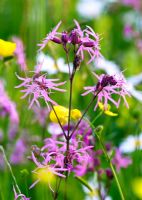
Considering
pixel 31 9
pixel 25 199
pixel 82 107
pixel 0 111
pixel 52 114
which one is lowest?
pixel 25 199

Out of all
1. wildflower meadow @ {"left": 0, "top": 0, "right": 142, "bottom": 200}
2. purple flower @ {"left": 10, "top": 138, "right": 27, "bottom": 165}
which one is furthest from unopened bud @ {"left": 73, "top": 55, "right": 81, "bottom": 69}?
purple flower @ {"left": 10, "top": 138, "right": 27, "bottom": 165}

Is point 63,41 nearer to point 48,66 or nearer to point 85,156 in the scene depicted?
point 85,156

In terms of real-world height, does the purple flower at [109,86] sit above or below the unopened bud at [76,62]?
below

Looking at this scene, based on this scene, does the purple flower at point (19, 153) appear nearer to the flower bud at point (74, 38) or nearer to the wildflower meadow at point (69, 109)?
the wildflower meadow at point (69, 109)

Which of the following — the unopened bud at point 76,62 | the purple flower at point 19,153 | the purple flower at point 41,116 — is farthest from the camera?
the purple flower at point 19,153

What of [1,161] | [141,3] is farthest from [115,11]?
[1,161]

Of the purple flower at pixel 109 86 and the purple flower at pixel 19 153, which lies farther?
the purple flower at pixel 19 153

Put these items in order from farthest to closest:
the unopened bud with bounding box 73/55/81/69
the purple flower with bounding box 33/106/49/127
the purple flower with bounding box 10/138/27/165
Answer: the purple flower with bounding box 10/138/27/165 < the purple flower with bounding box 33/106/49/127 < the unopened bud with bounding box 73/55/81/69

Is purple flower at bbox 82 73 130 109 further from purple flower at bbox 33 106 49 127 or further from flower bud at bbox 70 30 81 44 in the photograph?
purple flower at bbox 33 106 49 127

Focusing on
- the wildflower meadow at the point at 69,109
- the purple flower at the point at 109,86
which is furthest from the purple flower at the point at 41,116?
the purple flower at the point at 109,86
